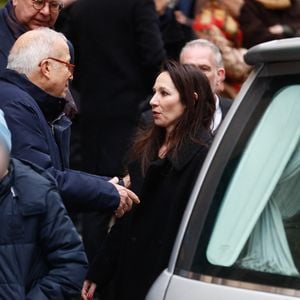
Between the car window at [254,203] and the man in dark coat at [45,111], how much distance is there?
53.1 inches

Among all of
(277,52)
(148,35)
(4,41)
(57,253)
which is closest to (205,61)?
(4,41)

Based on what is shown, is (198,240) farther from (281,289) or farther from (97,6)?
(97,6)

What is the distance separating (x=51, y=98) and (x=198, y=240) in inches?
64.8

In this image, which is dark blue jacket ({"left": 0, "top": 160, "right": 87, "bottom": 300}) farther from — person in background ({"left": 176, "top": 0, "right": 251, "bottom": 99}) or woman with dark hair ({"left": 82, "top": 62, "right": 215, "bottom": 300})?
person in background ({"left": 176, "top": 0, "right": 251, "bottom": 99})

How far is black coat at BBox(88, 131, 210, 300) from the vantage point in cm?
536

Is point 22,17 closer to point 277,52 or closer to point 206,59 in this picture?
point 206,59

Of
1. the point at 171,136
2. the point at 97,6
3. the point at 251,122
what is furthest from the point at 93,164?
the point at 251,122

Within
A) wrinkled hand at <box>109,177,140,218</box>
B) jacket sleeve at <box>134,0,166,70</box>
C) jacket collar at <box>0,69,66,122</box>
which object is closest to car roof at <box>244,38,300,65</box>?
wrinkled hand at <box>109,177,140,218</box>

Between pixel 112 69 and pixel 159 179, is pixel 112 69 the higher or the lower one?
the higher one

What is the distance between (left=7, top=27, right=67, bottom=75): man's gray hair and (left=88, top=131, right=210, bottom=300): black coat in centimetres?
72

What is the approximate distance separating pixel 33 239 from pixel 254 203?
1032mm

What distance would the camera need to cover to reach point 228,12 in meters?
9.46

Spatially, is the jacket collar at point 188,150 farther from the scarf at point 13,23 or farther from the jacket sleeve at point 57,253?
the scarf at point 13,23

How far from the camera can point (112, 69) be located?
29.7ft
